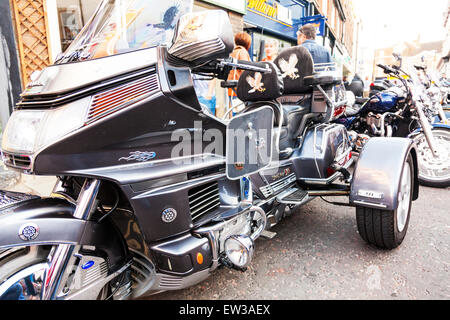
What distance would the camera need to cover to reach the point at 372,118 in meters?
4.75

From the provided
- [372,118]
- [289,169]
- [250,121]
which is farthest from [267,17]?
[250,121]

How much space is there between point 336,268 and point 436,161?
9.22 feet

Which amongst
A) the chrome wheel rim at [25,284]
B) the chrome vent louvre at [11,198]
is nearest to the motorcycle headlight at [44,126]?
the chrome vent louvre at [11,198]

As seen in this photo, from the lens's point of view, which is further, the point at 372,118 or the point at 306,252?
the point at 372,118

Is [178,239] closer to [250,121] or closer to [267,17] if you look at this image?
[250,121]

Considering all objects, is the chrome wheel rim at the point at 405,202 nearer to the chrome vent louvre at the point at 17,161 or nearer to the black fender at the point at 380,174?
the black fender at the point at 380,174

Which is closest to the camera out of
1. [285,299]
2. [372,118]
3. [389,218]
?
[285,299]

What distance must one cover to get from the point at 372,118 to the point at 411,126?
0.62 meters

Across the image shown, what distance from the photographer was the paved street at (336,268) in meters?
2.00

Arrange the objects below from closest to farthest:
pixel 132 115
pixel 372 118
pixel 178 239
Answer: pixel 132 115 → pixel 178 239 → pixel 372 118

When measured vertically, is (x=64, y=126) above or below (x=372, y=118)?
above

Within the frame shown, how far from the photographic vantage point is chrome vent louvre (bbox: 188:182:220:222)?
1627 millimetres

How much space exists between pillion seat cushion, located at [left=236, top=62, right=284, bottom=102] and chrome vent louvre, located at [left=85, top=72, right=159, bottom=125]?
113cm

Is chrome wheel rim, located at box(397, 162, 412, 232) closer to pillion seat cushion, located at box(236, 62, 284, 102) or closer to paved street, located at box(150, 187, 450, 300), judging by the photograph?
paved street, located at box(150, 187, 450, 300)
